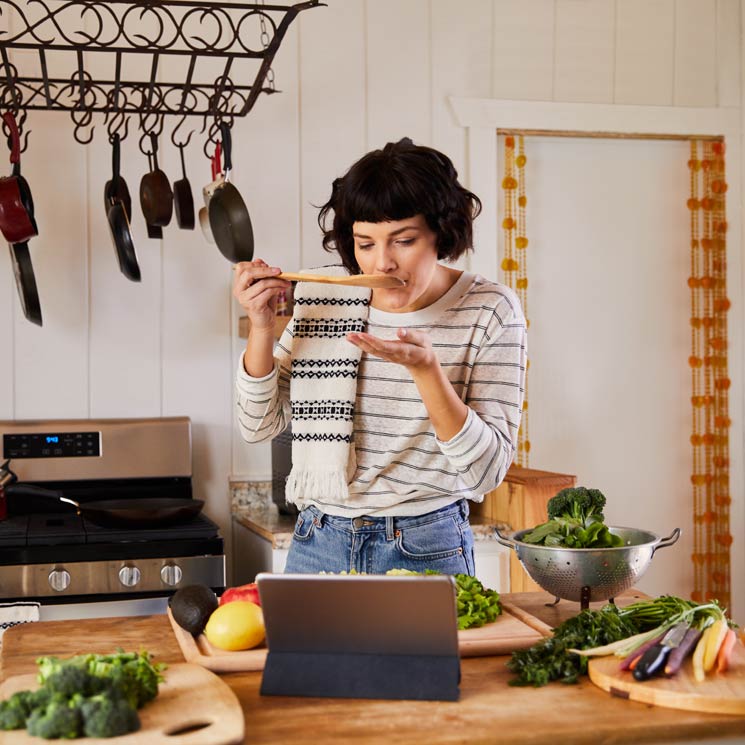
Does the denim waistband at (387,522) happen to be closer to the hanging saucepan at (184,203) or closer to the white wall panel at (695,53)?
the hanging saucepan at (184,203)

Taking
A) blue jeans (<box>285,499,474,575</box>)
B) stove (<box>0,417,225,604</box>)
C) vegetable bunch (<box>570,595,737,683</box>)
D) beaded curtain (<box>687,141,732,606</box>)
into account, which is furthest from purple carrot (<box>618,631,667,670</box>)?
beaded curtain (<box>687,141,732,606</box>)

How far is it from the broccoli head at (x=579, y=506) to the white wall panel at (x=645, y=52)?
199cm

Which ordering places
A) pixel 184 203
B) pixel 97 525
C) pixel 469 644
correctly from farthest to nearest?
pixel 184 203, pixel 97 525, pixel 469 644

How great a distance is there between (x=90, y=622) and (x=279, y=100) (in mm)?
1876

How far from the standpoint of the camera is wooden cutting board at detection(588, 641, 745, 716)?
1180 millimetres

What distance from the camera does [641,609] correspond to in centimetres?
144

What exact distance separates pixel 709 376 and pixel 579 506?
76.0 inches

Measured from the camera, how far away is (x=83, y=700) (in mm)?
1053

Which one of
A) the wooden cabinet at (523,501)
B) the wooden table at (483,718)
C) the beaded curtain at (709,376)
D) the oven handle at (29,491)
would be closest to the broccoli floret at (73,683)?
the wooden table at (483,718)

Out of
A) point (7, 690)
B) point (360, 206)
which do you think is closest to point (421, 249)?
point (360, 206)

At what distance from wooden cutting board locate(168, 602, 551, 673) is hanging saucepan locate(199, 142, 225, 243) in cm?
151

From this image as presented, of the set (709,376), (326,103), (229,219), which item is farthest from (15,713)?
(709,376)

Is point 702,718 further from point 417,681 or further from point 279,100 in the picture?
point 279,100

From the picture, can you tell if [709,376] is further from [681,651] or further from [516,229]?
[681,651]
